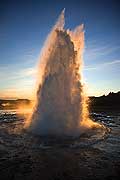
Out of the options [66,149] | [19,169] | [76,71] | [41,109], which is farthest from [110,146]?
Result: [76,71]

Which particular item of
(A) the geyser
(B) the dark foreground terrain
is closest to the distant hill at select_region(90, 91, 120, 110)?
(A) the geyser

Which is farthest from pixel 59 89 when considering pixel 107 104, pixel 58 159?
pixel 107 104

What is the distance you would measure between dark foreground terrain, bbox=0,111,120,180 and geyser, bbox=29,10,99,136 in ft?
12.3

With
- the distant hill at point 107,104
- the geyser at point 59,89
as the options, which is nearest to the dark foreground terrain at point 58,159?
the geyser at point 59,89

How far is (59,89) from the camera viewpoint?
22734mm

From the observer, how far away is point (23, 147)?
15273 millimetres

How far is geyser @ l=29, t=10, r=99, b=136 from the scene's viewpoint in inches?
858

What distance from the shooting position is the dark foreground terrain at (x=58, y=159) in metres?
10.3

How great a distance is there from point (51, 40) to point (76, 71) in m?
4.60

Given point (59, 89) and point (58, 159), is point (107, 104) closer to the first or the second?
point (59, 89)

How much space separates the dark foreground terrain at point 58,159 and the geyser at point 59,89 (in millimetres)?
3746

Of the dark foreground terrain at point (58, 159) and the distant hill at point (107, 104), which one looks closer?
the dark foreground terrain at point (58, 159)

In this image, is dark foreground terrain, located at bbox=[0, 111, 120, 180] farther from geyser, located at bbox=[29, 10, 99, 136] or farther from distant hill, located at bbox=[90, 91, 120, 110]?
distant hill, located at bbox=[90, 91, 120, 110]

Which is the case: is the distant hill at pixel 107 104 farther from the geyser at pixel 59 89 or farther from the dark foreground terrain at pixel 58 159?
the dark foreground terrain at pixel 58 159
